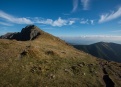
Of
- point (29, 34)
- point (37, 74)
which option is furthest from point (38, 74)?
point (29, 34)

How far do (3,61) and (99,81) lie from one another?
21309 mm

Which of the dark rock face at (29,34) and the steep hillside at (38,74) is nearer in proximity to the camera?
the steep hillside at (38,74)

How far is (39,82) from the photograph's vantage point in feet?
78.7

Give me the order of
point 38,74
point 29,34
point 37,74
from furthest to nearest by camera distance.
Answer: point 29,34 < point 38,74 < point 37,74

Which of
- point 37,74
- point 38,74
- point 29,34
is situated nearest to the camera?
point 37,74

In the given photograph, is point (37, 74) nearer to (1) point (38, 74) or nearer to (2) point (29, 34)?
(1) point (38, 74)

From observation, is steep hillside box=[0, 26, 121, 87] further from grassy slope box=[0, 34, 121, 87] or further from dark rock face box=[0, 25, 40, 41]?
dark rock face box=[0, 25, 40, 41]

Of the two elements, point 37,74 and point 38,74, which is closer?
point 37,74

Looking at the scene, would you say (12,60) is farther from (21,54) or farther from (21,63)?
(21,54)

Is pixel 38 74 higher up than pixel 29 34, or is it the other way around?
pixel 29 34

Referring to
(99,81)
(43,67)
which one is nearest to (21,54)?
(43,67)

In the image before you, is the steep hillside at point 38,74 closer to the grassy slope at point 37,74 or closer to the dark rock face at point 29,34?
the grassy slope at point 37,74

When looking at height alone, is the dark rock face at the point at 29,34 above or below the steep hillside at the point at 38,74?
above

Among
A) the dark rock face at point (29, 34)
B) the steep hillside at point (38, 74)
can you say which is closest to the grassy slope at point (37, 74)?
the steep hillside at point (38, 74)
